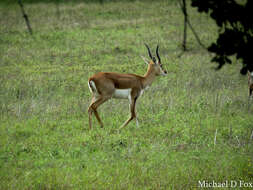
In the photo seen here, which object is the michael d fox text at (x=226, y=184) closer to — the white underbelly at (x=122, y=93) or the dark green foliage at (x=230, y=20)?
the dark green foliage at (x=230, y=20)

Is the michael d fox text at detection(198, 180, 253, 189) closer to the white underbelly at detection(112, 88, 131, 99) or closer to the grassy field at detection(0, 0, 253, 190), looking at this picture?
the grassy field at detection(0, 0, 253, 190)

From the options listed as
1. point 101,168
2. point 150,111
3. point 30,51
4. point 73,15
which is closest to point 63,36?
point 30,51

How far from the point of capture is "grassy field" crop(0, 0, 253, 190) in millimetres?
5473

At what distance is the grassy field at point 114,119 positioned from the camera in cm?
547

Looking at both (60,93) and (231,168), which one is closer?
(231,168)

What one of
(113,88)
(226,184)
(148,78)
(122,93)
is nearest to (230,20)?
(226,184)

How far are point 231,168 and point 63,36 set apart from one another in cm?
1256

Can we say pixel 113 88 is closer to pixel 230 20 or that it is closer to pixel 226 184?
pixel 226 184

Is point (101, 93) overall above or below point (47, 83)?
above

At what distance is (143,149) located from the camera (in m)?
6.39

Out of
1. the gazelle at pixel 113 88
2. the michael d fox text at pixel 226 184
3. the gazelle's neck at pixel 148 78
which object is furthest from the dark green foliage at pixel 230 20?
the gazelle's neck at pixel 148 78

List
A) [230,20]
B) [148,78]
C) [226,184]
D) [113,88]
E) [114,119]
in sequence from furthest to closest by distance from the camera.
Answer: [148,78] → [114,119] → [113,88] → [226,184] → [230,20]

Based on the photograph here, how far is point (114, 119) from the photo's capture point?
8.32 m

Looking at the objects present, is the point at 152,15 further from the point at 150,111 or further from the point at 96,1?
the point at 150,111
